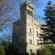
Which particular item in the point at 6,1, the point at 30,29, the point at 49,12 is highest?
the point at 49,12

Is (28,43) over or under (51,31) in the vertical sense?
under

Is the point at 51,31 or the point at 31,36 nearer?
the point at 51,31

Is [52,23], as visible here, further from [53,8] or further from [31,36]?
[31,36]

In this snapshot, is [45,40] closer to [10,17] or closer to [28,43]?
[28,43]

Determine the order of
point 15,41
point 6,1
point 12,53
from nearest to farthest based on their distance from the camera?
point 6,1 → point 12,53 → point 15,41

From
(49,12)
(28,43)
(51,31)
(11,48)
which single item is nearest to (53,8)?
(49,12)

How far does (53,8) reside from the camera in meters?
23.1

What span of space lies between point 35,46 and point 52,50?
350 inches

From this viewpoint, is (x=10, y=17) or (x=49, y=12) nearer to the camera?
(x=10, y=17)


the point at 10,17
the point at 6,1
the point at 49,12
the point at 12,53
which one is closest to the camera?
the point at 6,1

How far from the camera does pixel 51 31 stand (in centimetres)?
2181

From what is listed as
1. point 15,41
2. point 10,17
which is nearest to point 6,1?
point 10,17

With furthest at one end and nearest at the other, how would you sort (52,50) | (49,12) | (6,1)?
(49,12), (52,50), (6,1)

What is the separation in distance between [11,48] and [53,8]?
47.9 ft
